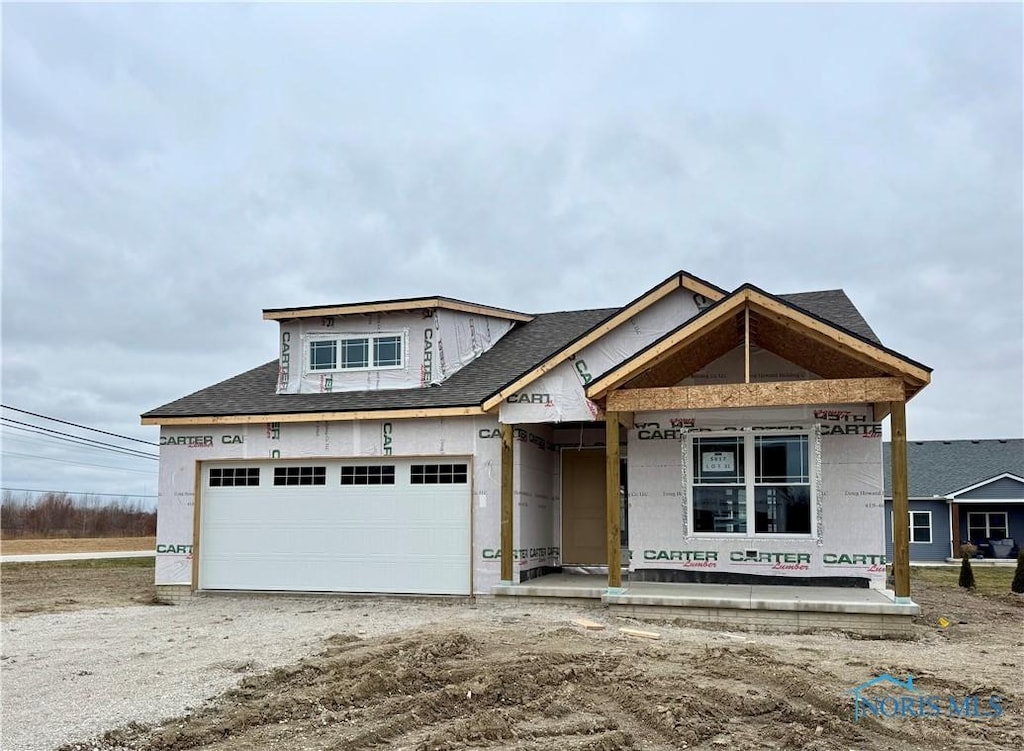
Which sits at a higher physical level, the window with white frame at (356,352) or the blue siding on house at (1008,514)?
the window with white frame at (356,352)

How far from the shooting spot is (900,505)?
37.6 ft

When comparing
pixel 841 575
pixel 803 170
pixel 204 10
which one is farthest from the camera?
pixel 803 170

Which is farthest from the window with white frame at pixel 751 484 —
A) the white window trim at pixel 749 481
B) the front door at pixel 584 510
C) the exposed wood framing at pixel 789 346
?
the front door at pixel 584 510

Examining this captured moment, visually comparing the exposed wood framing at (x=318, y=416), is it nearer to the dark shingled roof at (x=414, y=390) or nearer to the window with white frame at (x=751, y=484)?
the dark shingled roof at (x=414, y=390)

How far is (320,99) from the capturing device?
58.0ft

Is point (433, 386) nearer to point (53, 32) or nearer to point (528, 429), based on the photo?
point (528, 429)

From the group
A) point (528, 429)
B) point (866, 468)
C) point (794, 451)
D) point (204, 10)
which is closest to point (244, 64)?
point (204, 10)

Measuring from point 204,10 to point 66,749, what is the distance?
11.7 meters

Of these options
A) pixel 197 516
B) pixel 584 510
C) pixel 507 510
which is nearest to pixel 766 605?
pixel 507 510

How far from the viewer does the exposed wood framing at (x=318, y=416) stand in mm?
14570

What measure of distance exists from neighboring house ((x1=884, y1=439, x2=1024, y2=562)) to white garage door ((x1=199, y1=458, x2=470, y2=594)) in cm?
2158

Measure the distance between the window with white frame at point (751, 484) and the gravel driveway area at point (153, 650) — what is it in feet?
10.1

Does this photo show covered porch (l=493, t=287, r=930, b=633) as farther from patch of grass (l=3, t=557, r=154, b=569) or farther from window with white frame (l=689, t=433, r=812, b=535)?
patch of grass (l=3, t=557, r=154, b=569)

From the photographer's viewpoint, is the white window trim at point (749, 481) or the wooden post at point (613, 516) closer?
the wooden post at point (613, 516)
